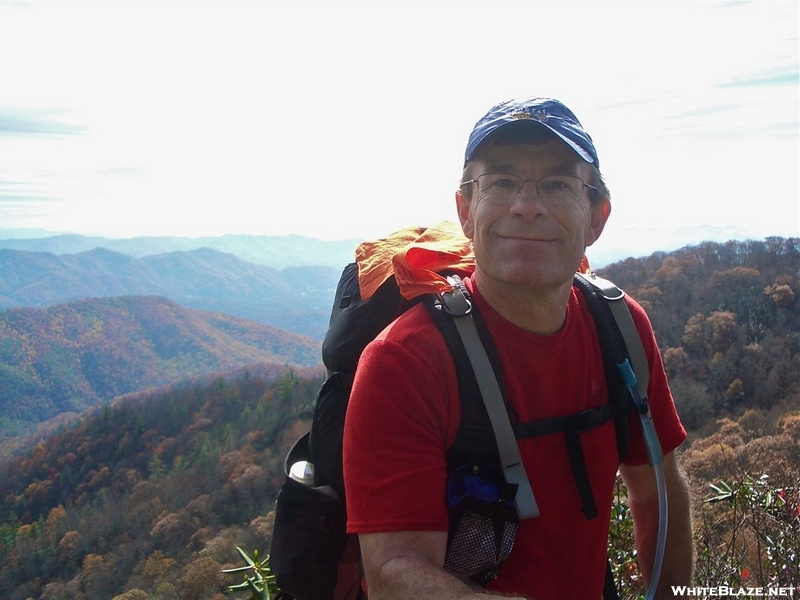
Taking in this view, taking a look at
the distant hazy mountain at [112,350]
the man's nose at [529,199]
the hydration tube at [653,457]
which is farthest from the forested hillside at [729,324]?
the distant hazy mountain at [112,350]

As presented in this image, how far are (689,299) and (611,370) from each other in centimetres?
2685

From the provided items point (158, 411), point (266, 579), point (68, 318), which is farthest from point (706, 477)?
point (68, 318)

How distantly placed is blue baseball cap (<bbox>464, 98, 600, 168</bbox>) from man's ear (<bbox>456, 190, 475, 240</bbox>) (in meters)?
0.14

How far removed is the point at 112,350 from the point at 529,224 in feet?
510

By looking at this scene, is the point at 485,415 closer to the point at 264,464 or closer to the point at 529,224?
the point at 529,224

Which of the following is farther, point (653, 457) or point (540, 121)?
point (653, 457)

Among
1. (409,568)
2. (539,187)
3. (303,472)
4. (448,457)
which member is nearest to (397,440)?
(448,457)

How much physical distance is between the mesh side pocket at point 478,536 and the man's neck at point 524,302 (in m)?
0.50

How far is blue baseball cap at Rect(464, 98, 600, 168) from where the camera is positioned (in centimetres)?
164

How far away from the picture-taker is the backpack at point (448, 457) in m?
1.47

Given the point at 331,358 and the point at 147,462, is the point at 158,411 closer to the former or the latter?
the point at 147,462

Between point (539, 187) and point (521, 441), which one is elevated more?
point (539, 187)

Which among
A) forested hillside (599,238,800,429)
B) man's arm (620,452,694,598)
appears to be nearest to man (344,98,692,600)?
man's arm (620,452,694,598)

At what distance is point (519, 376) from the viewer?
1.61m
